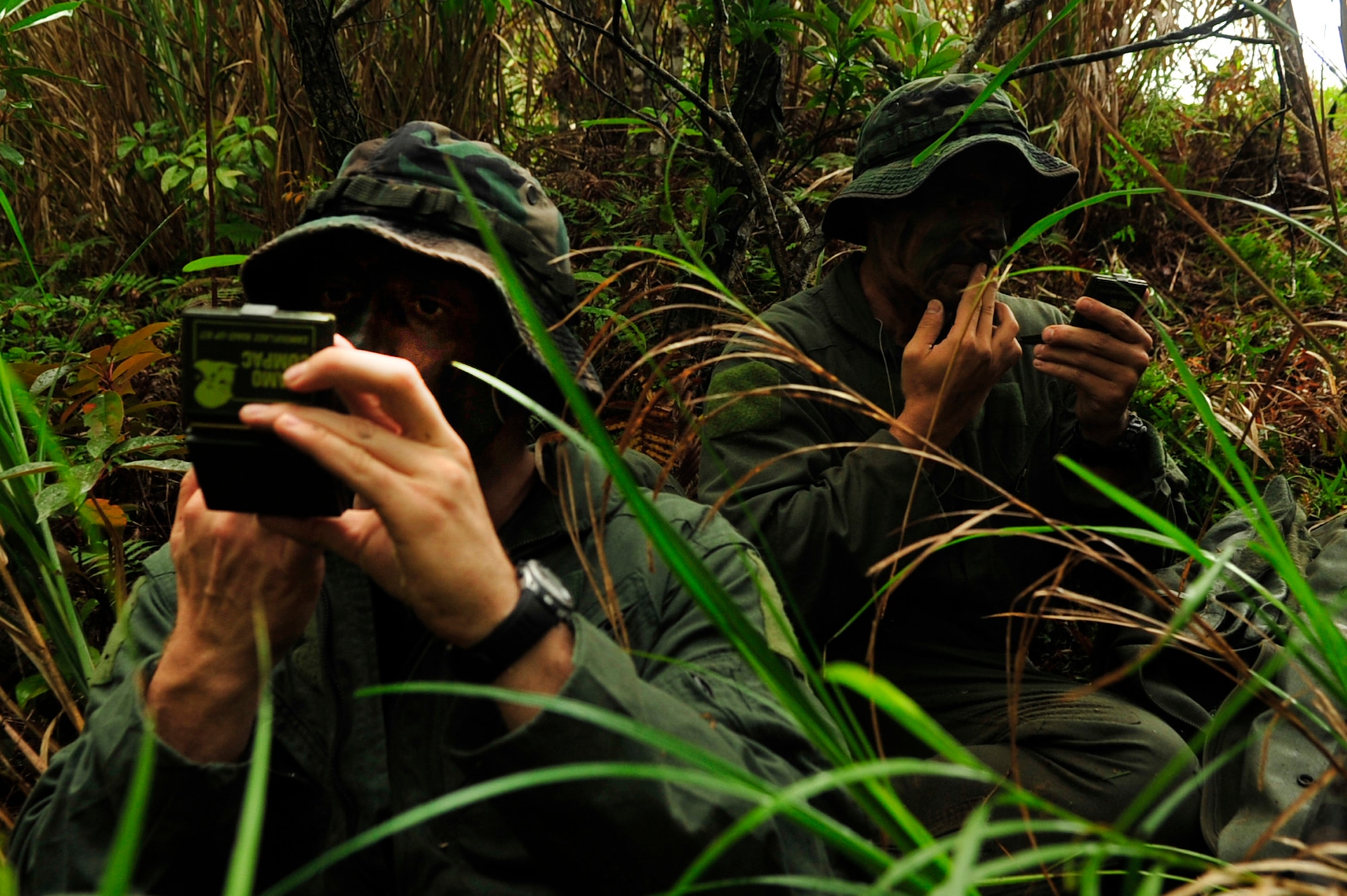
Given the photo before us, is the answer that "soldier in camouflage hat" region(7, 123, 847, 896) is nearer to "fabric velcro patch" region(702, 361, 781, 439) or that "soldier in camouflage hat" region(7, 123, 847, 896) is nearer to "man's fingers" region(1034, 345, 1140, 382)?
"fabric velcro patch" region(702, 361, 781, 439)

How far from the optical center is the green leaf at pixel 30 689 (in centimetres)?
199

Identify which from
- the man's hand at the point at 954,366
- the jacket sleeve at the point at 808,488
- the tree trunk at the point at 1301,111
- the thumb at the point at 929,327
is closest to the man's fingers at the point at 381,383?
the jacket sleeve at the point at 808,488

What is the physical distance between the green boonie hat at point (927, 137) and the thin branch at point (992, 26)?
0.59 feet

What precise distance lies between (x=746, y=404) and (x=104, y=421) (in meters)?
1.39

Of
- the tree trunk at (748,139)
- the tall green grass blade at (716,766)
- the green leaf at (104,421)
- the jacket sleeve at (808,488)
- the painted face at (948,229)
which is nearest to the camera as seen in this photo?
the tall green grass blade at (716,766)

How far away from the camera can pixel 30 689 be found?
6.60 ft

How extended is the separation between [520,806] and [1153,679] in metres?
1.84

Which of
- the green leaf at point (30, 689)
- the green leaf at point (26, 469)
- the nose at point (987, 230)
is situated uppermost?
the nose at point (987, 230)

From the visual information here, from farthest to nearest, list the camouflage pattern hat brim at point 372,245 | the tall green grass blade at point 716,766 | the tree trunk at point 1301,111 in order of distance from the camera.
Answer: the tree trunk at point 1301,111, the camouflage pattern hat brim at point 372,245, the tall green grass blade at point 716,766

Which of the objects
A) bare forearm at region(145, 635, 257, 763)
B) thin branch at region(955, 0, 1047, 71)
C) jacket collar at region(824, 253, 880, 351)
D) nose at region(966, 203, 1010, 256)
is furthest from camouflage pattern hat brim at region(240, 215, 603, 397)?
thin branch at region(955, 0, 1047, 71)

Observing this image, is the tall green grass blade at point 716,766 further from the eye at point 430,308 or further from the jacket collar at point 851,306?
the jacket collar at point 851,306

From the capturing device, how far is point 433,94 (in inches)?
154

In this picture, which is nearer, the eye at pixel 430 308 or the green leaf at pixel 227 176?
the eye at pixel 430 308

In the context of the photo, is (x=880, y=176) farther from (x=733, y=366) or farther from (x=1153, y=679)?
(x=1153, y=679)
